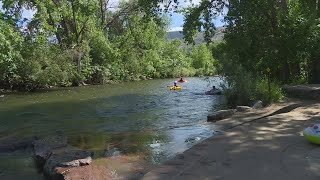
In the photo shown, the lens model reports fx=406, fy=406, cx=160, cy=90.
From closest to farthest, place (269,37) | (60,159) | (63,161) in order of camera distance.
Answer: (63,161), (60,159), (269,37)

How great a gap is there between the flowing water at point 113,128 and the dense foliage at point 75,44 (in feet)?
20.6

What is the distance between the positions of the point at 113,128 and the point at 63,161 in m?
5.38

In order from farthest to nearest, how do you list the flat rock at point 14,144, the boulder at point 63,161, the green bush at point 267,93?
the green bush at point 267,93, the flat rock at point 14,144, the boulder at point 63,161

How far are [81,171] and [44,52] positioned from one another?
27441mm

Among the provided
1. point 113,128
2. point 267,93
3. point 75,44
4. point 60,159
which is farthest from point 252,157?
point 75,44

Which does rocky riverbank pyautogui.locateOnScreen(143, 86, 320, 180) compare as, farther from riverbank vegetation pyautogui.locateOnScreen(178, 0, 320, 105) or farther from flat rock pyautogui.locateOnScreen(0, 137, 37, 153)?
riverbank vegetation pyautogui.locateOnScreen(178, 0, 320, 105)

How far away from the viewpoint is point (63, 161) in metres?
7.95

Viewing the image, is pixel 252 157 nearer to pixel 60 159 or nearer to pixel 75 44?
pixel 60 159

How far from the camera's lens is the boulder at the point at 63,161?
7.65m

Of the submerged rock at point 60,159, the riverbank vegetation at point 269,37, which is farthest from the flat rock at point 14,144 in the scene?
the riverbank vegetation at point 269,37

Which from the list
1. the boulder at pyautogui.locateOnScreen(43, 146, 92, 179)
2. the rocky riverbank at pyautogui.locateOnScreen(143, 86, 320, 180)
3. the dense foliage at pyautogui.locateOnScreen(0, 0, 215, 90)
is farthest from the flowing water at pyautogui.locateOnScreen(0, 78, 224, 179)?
the dense foliage at pyautogui.locateOnScreen(0, 0, 215, 90)

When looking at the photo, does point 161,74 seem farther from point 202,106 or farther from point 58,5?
point 202,106

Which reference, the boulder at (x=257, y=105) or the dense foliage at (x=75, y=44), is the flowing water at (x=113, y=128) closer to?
the boulder at (x=257, y=105)

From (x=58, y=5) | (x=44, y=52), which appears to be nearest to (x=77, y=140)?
(x=44, y=52)
